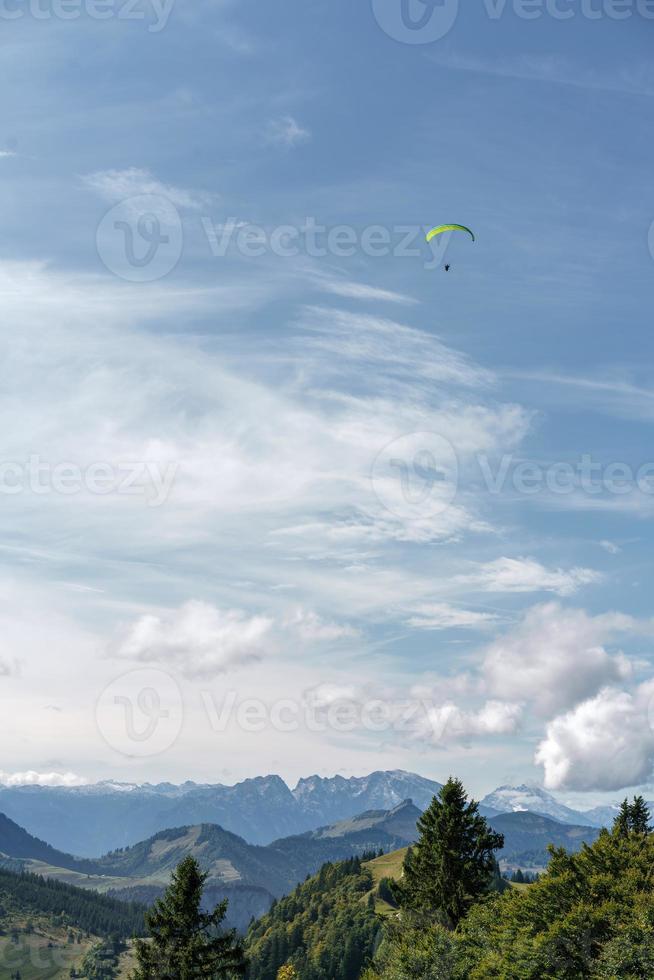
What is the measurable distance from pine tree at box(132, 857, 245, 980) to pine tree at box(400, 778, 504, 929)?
73.6 feet

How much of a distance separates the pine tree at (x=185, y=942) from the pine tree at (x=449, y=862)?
2242cm

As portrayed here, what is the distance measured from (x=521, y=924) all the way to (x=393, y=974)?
9664 millimetres

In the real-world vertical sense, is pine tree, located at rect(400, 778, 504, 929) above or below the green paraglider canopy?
below

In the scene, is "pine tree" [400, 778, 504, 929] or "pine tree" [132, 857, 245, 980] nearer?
"pine tree" [132, 857, 245, 980]

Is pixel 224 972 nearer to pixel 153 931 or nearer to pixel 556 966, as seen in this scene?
pixel 153 931

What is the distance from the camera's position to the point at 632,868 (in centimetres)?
5416

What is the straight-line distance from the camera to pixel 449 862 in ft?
225

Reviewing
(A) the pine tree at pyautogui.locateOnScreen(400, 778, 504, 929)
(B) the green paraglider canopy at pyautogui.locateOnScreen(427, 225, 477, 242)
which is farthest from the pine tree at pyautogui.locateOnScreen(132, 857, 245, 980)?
(B) the green paraglider canopy at pyautogui.locateOnScreen(427, 225, 477, 242)

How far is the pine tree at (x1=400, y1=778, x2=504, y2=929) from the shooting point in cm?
6788

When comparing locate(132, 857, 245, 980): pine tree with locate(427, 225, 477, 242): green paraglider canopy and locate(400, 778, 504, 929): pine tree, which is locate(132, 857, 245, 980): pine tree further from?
locate(427, 225, 477, 242): green paraglider canopy

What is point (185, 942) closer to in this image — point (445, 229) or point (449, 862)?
point (449, 862)

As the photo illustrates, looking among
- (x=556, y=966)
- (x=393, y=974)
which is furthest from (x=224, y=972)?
(x=556, y=966)

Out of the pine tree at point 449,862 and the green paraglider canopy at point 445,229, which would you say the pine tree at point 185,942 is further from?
the green paraglider canopy at point 445,229

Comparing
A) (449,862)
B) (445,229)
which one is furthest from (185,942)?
(445,229)
